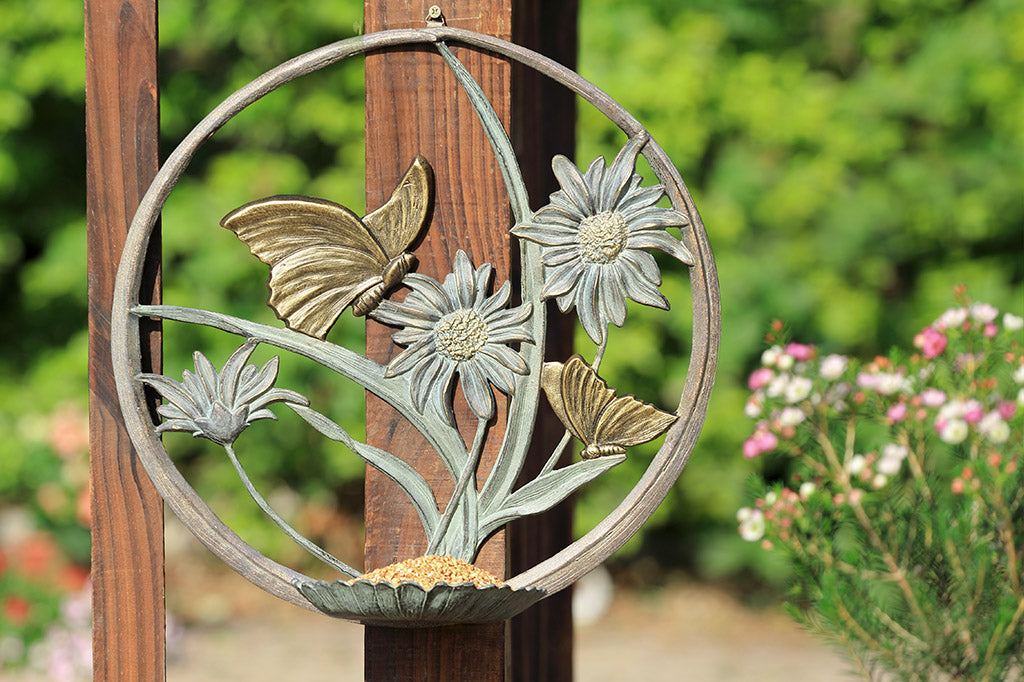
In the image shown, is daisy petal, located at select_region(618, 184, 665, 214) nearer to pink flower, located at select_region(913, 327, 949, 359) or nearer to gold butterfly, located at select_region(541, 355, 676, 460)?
gold butterfly, located at select_region(541, 355, 676, 460)

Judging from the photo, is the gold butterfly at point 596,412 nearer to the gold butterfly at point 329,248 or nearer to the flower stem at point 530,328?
the flower stem at point 530,328

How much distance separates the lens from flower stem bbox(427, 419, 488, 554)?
106cm

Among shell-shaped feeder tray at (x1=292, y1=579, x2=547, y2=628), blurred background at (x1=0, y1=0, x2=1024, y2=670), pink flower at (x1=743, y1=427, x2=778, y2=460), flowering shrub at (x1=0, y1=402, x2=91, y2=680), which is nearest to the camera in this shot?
shell-shaped feeder tray at (x1=292, y1=579, x2=547, y2=628)

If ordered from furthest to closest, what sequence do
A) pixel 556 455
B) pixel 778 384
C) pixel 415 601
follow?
pixel 778 384 < pixel 556 455 < pixel 415 601

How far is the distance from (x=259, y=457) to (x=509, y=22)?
2434 millimetres

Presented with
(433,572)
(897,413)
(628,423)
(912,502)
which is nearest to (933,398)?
(897,413)

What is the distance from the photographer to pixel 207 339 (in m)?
3.12

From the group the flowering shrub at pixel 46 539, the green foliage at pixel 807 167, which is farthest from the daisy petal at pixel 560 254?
the flowering shrub at pixel 46 539

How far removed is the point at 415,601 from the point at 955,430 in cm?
90

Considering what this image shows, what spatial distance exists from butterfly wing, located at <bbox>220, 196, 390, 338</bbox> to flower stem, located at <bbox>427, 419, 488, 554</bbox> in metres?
0.20

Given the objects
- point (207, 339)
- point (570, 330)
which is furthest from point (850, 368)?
point (207, 339)

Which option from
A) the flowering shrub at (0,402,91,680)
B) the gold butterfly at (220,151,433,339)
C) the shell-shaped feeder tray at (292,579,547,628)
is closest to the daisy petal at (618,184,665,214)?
the gold butterfly at (220,151,433,339)

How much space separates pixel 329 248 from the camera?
1063mm

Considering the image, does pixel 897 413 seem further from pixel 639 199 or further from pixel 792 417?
pixel 639 199
